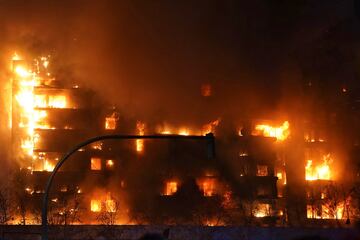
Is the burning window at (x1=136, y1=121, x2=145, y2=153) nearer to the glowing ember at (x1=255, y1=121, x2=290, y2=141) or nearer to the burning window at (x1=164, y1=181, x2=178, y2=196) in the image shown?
the burning window at (x1=164, y1=181, x2=178, y2=196)

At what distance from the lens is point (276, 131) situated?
69.6 metres

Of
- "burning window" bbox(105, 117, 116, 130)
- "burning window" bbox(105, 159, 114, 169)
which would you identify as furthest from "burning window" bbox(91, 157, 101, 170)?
"burning window" bbox(105, 117, 116, 130)

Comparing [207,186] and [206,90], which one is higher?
[206,90]

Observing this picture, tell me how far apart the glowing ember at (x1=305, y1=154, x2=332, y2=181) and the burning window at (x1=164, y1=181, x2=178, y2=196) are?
57.3ft

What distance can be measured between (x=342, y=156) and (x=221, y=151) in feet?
52.1

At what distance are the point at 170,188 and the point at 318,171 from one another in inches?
767

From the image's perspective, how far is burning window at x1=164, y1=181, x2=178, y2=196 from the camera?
6178 cm

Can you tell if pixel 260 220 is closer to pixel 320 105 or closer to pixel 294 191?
pixel 294 191

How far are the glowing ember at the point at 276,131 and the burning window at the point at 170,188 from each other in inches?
496

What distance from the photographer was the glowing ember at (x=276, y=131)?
6866 cm

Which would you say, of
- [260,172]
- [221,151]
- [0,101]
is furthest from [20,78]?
[260,172]

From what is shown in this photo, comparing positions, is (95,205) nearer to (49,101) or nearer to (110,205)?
(110,205)

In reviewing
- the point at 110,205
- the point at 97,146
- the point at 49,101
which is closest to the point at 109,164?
the point at 97,146

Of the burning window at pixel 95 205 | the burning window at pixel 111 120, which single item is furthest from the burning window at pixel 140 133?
the burning window at pixel 95 205
